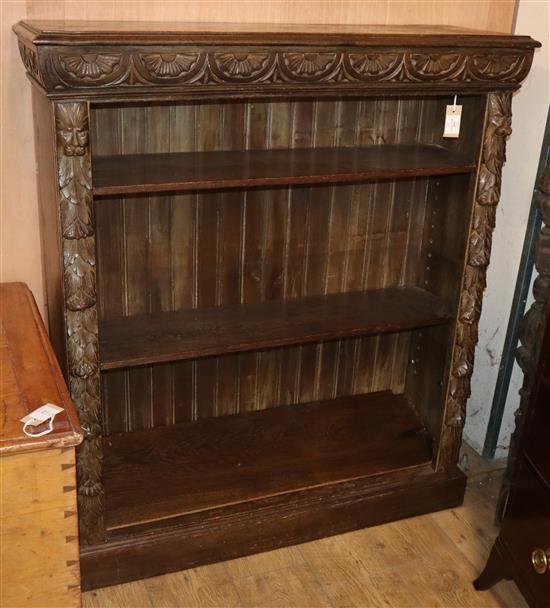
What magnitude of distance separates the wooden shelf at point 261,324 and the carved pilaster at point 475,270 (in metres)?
0.09

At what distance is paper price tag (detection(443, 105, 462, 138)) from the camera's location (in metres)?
2.38

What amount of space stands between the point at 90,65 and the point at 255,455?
141 cm

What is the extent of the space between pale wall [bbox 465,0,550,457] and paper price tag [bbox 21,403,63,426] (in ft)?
5.58

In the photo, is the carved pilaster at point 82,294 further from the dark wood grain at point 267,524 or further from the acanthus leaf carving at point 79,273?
the dark wood grain at point 267,524

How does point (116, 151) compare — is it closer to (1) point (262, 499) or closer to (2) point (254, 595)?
(1) point (262, 499)

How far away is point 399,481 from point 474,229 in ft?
2.87

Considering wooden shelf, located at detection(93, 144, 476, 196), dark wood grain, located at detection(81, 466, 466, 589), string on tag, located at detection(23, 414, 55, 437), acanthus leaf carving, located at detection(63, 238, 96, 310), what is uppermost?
wooden shelf, located at detection(93, 144, 476, 196)

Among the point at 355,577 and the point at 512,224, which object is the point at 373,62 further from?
the point at 355,577

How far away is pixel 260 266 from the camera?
106 inches

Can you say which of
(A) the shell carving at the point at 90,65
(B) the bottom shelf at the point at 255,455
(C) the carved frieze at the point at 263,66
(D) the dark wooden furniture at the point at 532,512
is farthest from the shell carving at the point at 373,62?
(B) the bottom shelf at the point at 255,455

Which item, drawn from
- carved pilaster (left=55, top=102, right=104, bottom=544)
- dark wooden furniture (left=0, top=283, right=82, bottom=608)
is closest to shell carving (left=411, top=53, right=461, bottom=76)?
carved pilaster (left=55, top=102, right=104, bottom=544)

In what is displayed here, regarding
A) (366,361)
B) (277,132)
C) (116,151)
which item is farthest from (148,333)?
(366,361)

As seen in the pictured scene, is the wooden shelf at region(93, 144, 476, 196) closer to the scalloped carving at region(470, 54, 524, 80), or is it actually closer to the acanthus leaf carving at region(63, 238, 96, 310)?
the acanthus leaf carving at region(63, 238, 96, 310)

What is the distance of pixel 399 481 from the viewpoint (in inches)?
108
